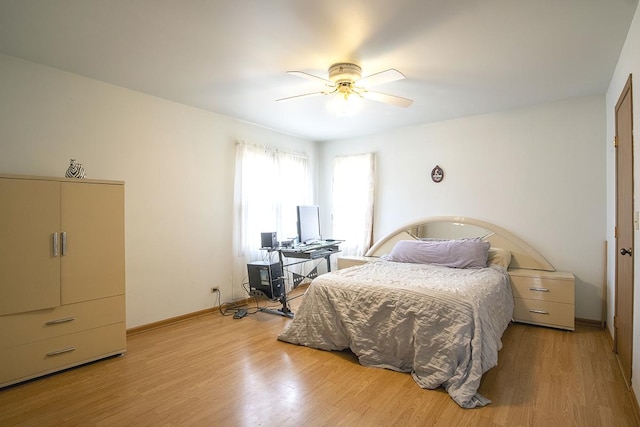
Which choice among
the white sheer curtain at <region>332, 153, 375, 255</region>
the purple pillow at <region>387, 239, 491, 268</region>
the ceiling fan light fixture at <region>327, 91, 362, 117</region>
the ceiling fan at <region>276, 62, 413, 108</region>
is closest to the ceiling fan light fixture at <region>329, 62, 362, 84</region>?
the ceiling fan at <region>276, 62, 413, 108</region>

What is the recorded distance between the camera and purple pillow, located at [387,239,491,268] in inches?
140

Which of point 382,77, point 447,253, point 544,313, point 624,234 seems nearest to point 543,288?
point 544,313

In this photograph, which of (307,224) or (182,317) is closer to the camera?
(182,317)

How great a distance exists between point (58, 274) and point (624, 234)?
4224 millimetres

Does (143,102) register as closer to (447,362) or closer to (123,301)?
(123,301)

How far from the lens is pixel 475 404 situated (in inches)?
79.9

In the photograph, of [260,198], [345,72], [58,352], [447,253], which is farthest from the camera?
[260,198]

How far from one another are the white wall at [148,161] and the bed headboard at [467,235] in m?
2.19

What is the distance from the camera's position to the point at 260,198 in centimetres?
460

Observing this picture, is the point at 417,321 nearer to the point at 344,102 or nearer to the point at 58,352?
the point at 344,102

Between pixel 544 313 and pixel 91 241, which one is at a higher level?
pixel 91 241

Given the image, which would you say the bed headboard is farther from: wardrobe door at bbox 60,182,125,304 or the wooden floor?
wardrobe door at bbox 60,182,125,304

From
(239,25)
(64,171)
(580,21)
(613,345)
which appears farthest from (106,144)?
(613,345)

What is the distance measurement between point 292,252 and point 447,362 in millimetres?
2221
